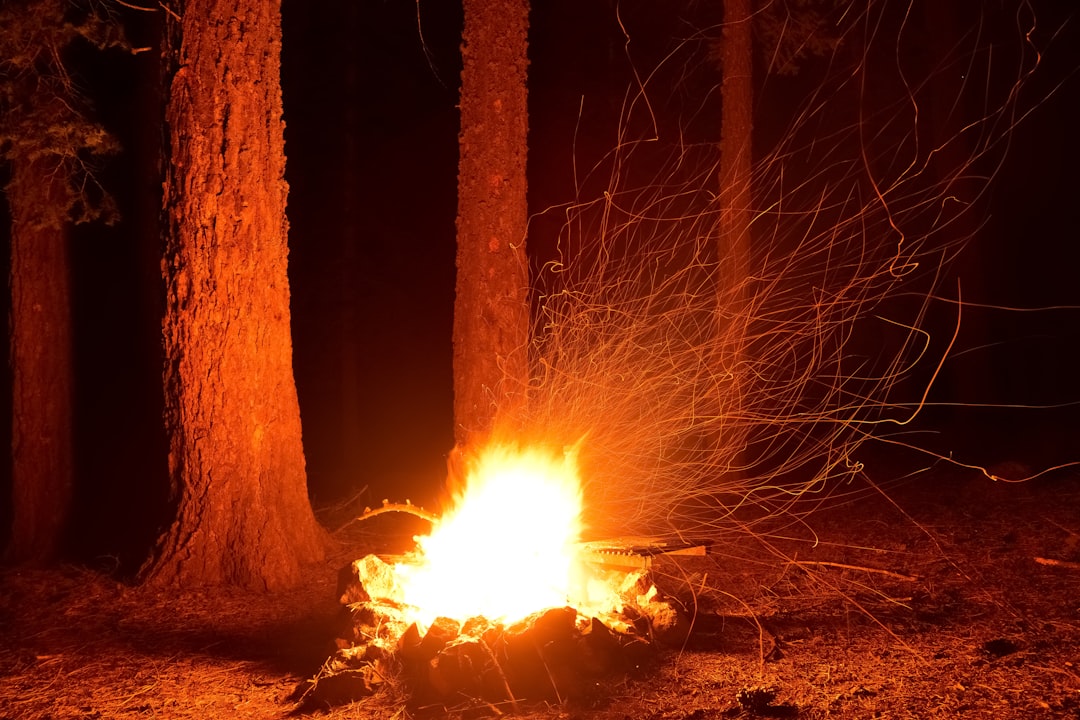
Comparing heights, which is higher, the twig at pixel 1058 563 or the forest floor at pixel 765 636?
the twig at pixel 1058 563

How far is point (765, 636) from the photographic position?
5816 mm

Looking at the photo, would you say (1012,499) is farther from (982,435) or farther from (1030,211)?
(1030,211)

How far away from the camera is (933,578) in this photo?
6863 mm

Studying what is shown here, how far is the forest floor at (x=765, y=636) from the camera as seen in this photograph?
490 centimetres

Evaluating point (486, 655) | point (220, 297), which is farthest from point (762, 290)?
point (486, 655)

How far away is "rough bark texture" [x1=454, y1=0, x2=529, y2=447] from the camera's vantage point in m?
7.55

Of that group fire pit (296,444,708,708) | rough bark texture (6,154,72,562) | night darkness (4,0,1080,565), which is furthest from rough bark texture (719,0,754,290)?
rough bark texture (6,154,72,562)

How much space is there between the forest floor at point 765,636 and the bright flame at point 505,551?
718 mm

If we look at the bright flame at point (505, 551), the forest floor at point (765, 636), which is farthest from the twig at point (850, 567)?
the bright flame at point (505, 551)

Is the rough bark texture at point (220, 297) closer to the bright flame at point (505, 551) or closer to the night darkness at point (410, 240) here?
the bright flame at point (505, 551)

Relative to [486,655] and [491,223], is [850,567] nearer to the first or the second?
[486,655]

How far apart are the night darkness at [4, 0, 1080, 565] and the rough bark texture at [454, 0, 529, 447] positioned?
5.77m

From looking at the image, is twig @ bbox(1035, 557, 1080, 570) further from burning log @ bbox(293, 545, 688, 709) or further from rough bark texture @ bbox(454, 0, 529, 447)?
rough bark texture @ bbox(454, 0, 529, 447)

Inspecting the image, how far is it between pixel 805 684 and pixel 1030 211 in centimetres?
1885
